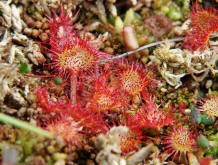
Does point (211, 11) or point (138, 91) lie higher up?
point (211, 11)

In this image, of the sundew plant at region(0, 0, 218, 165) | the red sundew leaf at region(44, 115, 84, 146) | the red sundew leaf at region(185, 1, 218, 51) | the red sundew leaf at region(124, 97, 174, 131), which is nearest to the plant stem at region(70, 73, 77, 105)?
the sundew plant at region(0, 0, 218, 165)

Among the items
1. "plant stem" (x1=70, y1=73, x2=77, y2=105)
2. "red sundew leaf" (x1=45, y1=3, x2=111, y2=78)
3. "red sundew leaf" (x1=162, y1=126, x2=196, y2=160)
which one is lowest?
"red sundew leaf" (x1=162, y1=126, x2=196, y2=160)

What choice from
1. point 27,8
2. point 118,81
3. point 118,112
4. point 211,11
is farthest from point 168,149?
point 27,8

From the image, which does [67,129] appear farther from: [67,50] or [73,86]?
[67,50]

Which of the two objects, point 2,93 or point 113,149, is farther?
point 2,93

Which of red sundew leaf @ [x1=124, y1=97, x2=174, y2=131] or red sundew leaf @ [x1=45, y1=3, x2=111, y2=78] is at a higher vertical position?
red sundew leaf @ [x1=45, y1=3, x2=111, y2=78]

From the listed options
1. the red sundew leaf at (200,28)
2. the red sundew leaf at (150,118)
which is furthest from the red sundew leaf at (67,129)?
the red sundew leaf at (200,28)

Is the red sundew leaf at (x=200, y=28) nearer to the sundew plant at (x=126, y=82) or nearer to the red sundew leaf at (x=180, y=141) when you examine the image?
the sundew plant at (x=126, y=82)

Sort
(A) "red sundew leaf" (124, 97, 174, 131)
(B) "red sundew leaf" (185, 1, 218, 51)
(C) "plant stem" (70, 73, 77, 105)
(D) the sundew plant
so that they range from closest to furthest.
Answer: (D) the sundew plant
(A) "red sundew leaf" (124, 97, 174, 131)
(C) "plant stem" (70, 73, 77, 105)
(B) "red sundew leaf" (185, 1, 218, 51)

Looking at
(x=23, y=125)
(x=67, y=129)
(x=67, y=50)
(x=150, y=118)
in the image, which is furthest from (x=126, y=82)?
(x=23, y=125)

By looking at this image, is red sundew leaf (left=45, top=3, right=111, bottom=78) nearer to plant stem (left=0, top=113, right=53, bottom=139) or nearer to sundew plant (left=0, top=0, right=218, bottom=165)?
sundew plant (left=0, top=0, right=218, bottom=165)

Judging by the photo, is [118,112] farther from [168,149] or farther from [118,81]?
[168,149]
